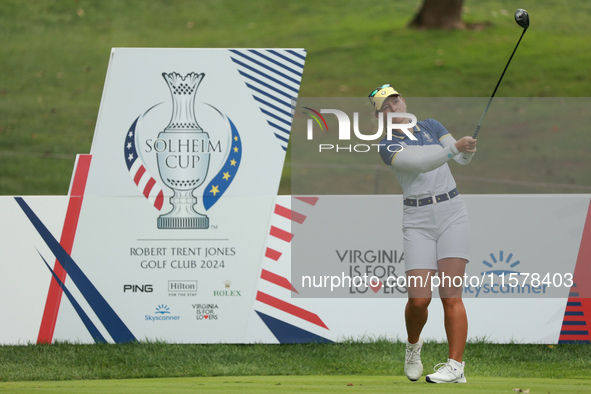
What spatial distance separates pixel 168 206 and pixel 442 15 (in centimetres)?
1214

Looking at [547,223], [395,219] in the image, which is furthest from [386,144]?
[547,223]

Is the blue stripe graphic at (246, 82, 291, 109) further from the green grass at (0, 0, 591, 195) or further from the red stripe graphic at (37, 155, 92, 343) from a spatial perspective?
the green grass at (0, 0, 591, 195)

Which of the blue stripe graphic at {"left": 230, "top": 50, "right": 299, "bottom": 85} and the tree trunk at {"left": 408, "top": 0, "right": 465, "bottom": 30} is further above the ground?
the tree trunk at {"left": 408, "top": 0, "right": 465, "bottom": 30}

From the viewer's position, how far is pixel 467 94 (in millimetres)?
16250

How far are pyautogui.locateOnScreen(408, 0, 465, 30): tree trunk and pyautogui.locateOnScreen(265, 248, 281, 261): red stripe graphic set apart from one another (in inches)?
467

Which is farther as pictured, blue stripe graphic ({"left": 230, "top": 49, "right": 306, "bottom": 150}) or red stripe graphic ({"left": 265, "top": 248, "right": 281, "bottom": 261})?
blue stripe graphic ({"left": 230, "top": 49, "right": 306, "bottom": 150})

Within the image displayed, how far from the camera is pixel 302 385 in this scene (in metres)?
6.14

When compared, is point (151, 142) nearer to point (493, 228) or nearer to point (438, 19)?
point (493, 228)

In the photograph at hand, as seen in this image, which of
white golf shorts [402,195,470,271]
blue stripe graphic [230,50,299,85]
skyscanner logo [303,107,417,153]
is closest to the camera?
white golf shorts [402,195,470,271]

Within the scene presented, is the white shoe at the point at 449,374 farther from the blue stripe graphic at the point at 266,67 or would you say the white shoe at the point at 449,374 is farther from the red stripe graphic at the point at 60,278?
the red stripe graphic at the point at 60,278

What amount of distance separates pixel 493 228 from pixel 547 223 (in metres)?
0.50

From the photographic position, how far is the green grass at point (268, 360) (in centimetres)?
717

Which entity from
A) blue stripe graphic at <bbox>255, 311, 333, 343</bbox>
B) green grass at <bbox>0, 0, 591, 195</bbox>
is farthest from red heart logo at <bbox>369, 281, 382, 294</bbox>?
green grass at <bbox>0, 0, 591, 195</bbox>

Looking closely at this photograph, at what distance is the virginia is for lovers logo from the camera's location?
8047mm
